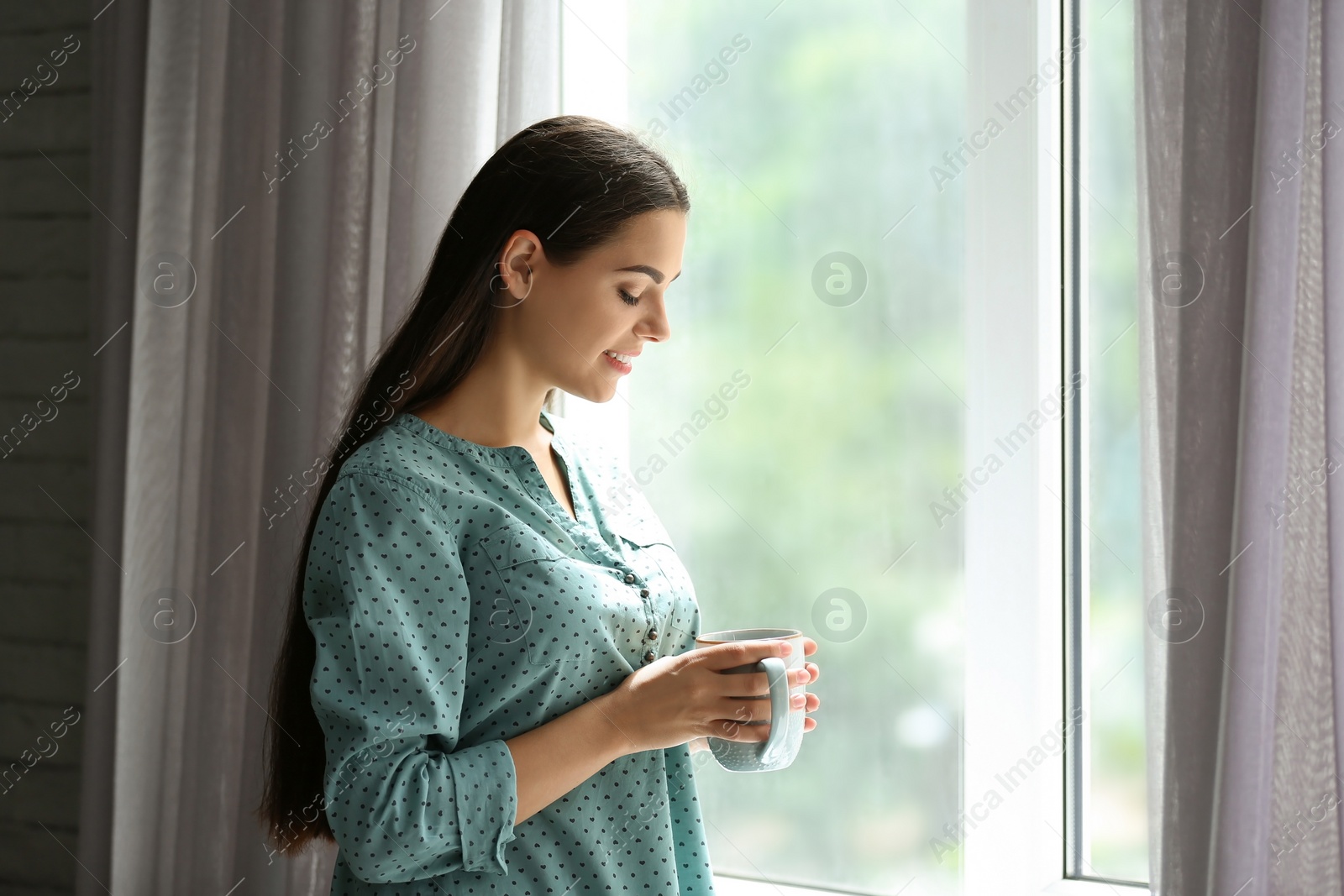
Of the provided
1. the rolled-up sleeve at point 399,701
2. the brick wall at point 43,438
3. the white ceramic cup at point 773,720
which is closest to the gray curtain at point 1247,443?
the white ceramic cup at point 773,720

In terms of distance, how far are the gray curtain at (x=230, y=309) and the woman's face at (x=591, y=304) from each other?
19.2 inches

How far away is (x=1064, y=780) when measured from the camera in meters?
1.46

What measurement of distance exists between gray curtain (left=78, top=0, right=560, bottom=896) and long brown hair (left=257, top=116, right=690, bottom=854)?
1.35ft

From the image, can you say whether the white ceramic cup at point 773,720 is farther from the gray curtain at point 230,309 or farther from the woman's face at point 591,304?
the gray curtain at point 230,309

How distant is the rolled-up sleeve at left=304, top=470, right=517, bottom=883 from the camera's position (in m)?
0.88

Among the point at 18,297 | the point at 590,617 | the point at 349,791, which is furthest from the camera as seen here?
the point at 18,297

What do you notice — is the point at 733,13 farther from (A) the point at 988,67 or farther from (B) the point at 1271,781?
(B) the point at 1271,781

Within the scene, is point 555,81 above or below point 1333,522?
above

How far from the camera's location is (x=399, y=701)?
887mm

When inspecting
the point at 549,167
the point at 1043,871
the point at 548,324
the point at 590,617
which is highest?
the point at 549,167

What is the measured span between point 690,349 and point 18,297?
120cm

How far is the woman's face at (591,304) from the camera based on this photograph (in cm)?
105

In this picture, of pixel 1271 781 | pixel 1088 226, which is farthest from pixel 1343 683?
pixel 1088 226

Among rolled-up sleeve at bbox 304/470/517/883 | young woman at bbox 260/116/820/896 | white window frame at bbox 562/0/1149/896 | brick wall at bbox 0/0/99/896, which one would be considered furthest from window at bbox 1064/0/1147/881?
brick wall at bbox 0/0/99/896
